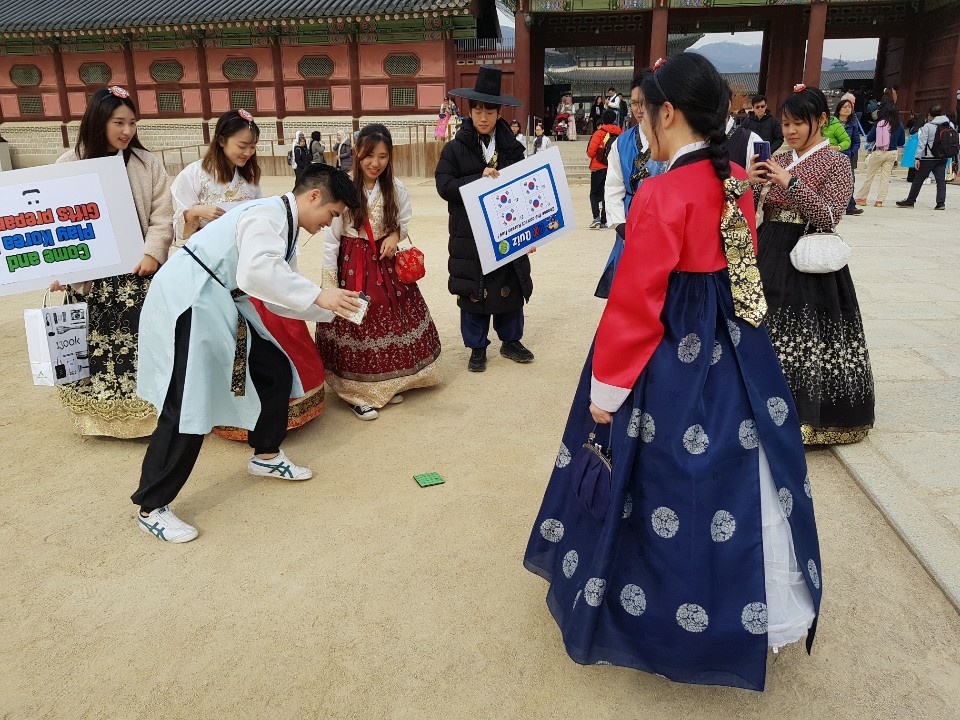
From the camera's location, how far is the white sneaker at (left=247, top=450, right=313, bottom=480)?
3332mm

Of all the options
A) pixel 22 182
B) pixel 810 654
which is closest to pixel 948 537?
pixel 810 654

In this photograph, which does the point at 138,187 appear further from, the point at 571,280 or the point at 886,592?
the point at 571,280

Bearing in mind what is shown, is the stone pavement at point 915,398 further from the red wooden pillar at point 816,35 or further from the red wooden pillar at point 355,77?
the red wooden pillar at point 355,77

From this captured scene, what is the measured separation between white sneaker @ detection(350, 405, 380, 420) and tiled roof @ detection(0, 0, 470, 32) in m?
18.4

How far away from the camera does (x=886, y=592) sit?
249cm

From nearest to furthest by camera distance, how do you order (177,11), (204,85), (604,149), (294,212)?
(294,212) < (604,149) < (177,11) < (204,85)

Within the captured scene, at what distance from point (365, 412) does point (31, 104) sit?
26.4 metres

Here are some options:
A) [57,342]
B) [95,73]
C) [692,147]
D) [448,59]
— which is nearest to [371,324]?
[57,342]

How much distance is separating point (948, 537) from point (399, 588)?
83.6 inches

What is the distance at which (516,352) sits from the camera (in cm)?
497

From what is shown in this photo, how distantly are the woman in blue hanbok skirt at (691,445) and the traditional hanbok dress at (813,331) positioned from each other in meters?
1.66

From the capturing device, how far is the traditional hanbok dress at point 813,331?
340 centimetres

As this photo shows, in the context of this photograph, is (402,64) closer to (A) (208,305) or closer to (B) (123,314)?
(B) (123,314)

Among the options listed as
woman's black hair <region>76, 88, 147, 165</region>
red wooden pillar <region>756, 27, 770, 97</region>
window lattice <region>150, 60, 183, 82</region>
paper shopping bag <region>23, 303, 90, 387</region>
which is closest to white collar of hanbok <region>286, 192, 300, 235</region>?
woman's black hair <region>76, 88, 147, 165</region>
